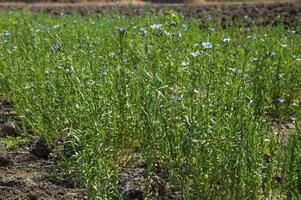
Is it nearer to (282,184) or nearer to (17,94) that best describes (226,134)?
(282,184)

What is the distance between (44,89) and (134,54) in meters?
0.77

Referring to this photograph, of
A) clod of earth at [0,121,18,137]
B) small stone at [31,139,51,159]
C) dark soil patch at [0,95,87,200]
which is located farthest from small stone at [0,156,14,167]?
clod of earth at [0,121,18,137]

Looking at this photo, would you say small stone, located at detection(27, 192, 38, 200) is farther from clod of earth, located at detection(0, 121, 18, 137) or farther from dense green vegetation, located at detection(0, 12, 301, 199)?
clod of earth, located at detection(0, 121, 18, 137)

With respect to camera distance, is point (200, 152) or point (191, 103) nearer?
point (200, 152)

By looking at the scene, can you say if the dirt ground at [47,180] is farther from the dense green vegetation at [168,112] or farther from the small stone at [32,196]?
the dense green vegetation at [168,112]

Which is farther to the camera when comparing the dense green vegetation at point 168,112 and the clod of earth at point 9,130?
the clod of earth at point 9,130

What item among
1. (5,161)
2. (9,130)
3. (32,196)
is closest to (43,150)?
(5,161)

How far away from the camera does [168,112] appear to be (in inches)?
147

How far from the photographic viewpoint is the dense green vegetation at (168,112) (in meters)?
3.35

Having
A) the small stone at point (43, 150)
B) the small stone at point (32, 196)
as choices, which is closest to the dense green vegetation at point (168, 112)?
the small stone at point (43, 150)

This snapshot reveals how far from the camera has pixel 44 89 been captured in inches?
187

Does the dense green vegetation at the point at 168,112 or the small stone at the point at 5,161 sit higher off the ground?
the dense green vegetation at the point at 168,112

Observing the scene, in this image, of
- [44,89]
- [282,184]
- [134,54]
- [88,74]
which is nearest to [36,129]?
[44,89]

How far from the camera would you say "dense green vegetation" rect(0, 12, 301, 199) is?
335cm
